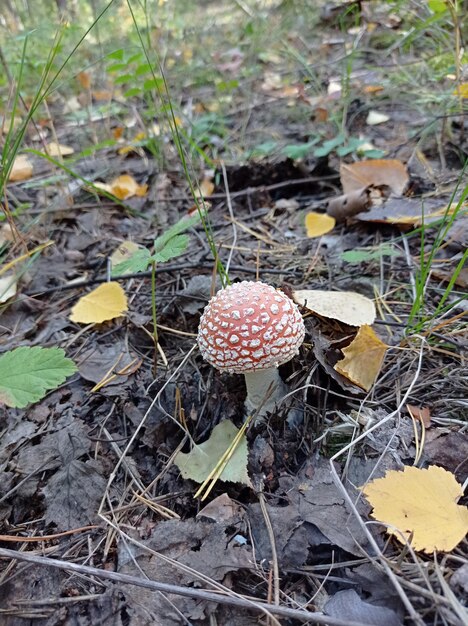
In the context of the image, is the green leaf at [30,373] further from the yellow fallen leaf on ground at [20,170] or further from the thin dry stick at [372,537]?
the yellow fallen leaf on ground at [20,170]

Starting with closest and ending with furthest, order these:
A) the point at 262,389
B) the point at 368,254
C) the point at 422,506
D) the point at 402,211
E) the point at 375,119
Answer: the point at 422,506, the point at 262,389, the point at 368,254, the point at 402,211, the point at 375,119

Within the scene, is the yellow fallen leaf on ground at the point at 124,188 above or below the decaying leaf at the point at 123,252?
above

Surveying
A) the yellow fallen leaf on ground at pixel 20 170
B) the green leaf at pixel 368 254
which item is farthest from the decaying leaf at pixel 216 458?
the yellow fallen leaf on ground at pixel 20 170

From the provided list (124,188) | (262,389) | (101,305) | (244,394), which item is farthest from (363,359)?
(124,188)

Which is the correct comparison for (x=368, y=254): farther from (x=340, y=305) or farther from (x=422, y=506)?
(x=422, y=506)

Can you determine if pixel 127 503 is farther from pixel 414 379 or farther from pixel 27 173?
pixel 27 173

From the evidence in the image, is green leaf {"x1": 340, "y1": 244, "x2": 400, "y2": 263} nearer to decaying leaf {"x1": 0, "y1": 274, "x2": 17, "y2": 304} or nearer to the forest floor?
the forest floor

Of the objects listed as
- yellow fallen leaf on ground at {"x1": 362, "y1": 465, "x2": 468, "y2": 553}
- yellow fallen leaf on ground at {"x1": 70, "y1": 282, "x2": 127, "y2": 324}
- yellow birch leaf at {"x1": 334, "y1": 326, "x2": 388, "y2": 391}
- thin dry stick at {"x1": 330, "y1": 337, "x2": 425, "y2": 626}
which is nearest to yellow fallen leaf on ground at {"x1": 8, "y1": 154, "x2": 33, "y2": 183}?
yellow fallen leaf on ground at {"x1": 70, "y1": 282, "x2": 127, "y2": 324}
